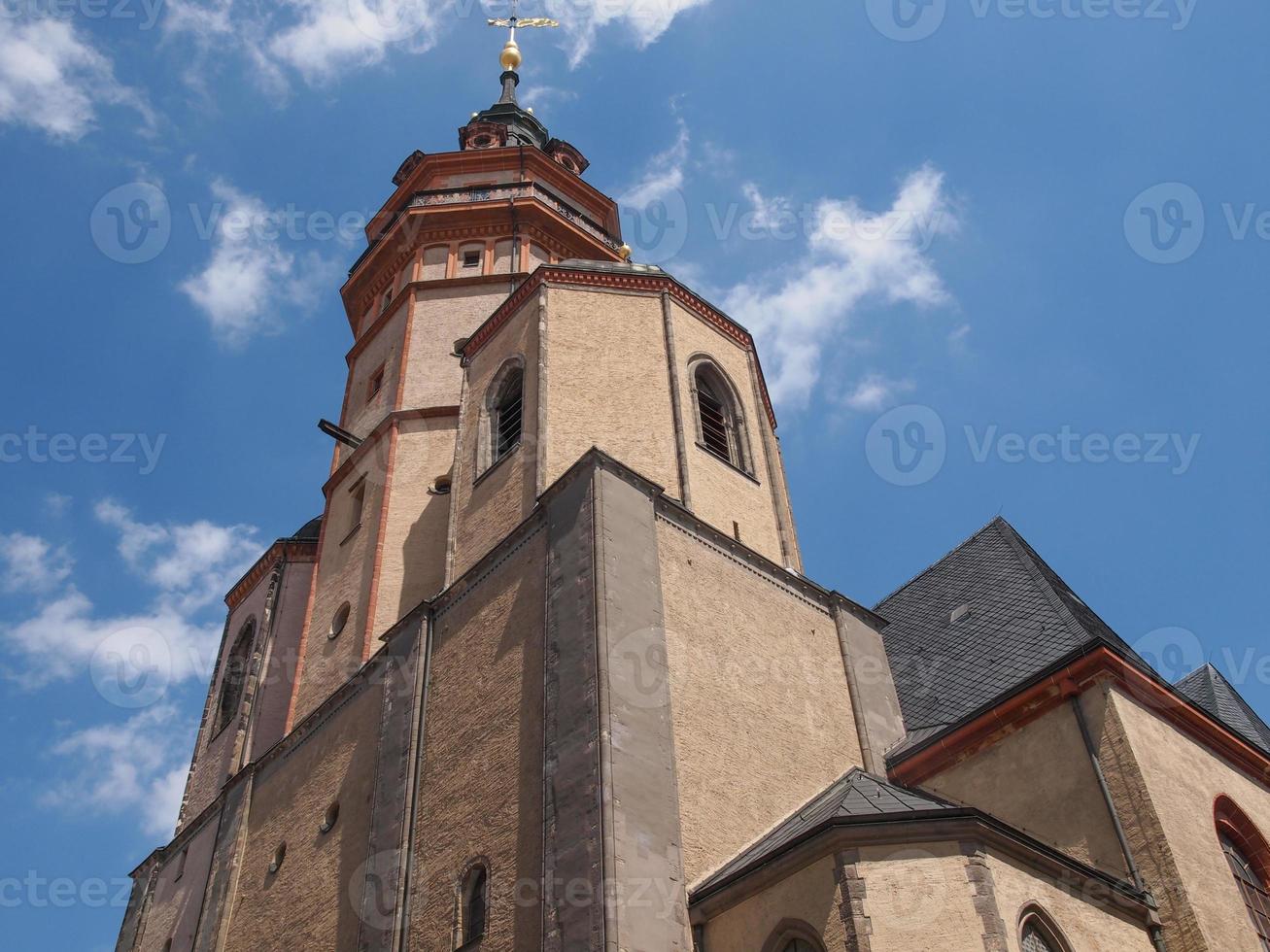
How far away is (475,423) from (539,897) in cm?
832

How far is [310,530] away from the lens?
903 inches

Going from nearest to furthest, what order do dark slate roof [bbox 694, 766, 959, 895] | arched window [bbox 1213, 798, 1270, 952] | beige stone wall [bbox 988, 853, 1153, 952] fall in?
beige stone wall [bbox 988, 853, 1153, 952]
dark slate roof [bbox 694, 766, 959, 895]
arched window [bbox 1213, 798, 1270, 952]

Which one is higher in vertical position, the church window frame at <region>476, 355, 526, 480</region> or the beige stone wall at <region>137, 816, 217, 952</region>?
the church window frame at <region>476, 355, 526, 480</region>

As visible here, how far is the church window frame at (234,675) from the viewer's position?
21.4m

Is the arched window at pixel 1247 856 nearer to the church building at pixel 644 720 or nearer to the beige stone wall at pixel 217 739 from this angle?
the church building at pixel 644 720

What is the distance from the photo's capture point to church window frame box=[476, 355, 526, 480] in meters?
17.8

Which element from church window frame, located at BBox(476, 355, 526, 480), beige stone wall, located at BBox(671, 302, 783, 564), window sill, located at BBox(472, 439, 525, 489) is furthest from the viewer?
church window frame, located at BBox(476, 355, 526, 480)

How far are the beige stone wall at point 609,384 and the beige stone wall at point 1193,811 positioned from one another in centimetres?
639

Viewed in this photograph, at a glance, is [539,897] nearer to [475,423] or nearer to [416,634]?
[416,634]

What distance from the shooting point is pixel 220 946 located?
659 inches

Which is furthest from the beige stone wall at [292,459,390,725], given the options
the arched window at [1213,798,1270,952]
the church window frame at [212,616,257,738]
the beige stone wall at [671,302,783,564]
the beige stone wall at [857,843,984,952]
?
the arched window at [1213,798,1270,952]

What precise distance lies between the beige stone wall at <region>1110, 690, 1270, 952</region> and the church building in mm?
56

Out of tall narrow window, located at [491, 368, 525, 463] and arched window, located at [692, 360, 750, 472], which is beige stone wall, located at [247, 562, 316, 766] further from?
arched window, located at [692, 360, 750, 472]

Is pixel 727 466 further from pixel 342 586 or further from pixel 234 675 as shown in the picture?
pixel 234 675
